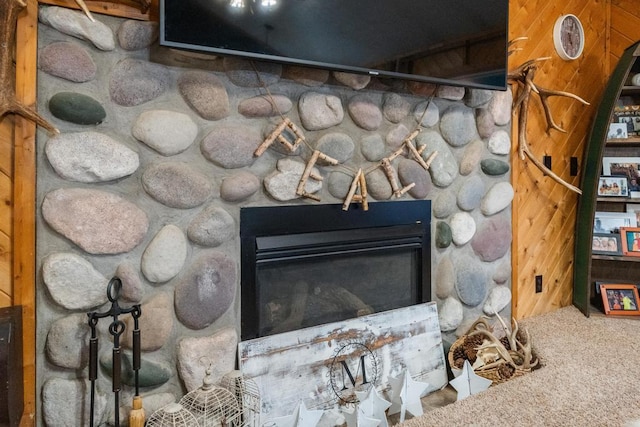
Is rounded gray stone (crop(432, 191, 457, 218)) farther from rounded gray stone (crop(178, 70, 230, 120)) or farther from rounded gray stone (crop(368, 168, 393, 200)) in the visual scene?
rounded gray stone (crop(178, 70, 230, 120))

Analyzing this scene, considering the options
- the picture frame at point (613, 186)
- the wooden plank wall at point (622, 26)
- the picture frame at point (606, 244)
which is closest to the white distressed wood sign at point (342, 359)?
the picture frame at point (606, 244)

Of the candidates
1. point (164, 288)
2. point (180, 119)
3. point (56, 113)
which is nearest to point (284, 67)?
point (180, 119)

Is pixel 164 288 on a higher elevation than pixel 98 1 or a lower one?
lower

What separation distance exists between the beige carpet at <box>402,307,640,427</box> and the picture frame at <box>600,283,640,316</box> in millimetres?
312

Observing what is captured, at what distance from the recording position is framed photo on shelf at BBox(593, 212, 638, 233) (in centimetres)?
285

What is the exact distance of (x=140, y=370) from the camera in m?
1.46

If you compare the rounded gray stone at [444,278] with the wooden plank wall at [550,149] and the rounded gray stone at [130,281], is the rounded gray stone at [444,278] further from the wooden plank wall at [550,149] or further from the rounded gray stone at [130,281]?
the rounded gray stone at [130,281]

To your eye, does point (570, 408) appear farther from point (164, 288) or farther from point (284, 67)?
point (284, 67)

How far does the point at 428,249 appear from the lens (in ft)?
6.94

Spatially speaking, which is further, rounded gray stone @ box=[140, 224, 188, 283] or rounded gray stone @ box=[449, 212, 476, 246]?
rounded gray stone @ box=[449, 212, 476, 246]

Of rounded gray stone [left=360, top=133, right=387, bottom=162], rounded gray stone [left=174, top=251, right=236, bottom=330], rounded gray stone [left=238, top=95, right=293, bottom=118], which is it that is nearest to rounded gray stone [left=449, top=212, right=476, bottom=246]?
rounded gray stone [left=360, top=133, right=387, bottom=162]

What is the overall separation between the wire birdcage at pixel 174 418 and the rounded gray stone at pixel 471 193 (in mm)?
1562

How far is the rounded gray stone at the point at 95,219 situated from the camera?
135 cm

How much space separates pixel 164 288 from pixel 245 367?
43cm
